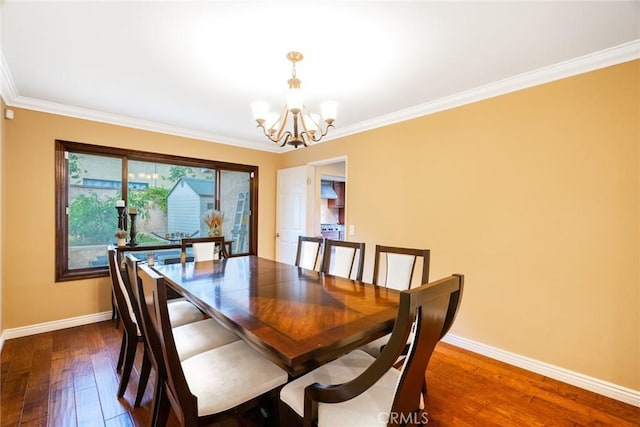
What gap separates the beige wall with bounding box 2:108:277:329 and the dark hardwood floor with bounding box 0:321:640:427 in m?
0.51

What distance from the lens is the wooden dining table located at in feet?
3.81

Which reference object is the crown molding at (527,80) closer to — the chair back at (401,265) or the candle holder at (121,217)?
the chair back at (401,265)

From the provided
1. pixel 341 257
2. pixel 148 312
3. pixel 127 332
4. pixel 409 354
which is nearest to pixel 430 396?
pixel 341 257

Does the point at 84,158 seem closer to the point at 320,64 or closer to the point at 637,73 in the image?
the point at 320,64

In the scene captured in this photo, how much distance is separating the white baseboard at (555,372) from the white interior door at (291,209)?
8.48ft

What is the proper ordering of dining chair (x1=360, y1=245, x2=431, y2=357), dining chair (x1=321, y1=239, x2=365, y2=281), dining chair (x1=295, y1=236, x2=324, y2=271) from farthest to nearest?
1. dining chair (x1=295, y1=236, x2=324, y2=271)
2. dining chair (x1=321, y1=239, x2=365, y2=281)
3. dining chair (x1=360, y1=245, x2=431, y2=357)

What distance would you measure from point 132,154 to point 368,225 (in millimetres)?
3117

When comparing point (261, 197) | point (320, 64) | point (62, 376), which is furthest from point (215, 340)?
point (261, 197)

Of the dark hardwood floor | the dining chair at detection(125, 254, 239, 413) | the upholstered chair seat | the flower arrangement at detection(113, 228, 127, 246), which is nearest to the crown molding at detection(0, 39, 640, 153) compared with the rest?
the flower arrangement at detection(113, 228, 127, 246)

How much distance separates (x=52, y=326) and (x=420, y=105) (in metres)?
4.62

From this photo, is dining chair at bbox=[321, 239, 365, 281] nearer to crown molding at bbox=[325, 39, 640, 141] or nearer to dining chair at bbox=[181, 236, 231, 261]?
dining chair at bbox=[181, 236, 231, 261]

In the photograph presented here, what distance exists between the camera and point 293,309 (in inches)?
60.7

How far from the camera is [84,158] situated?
338cm

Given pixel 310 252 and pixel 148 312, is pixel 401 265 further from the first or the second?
pixel 148 312
